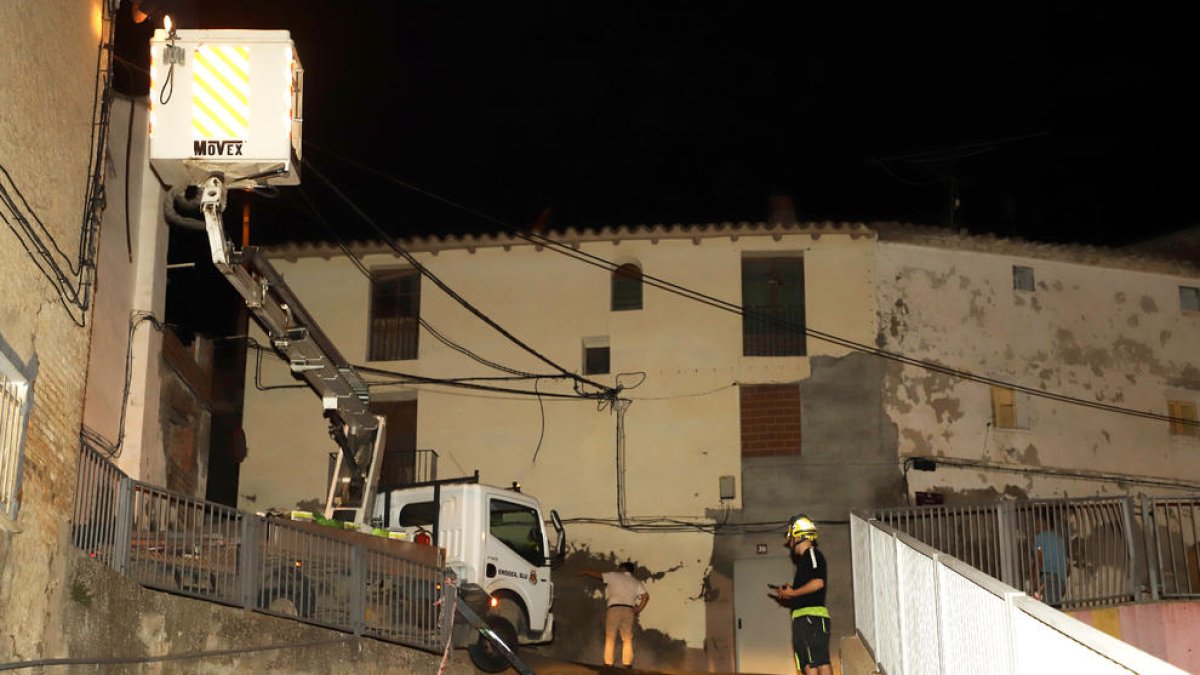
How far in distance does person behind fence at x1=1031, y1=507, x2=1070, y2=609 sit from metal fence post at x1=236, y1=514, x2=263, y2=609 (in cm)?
816

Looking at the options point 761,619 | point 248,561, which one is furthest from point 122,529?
point 761,619

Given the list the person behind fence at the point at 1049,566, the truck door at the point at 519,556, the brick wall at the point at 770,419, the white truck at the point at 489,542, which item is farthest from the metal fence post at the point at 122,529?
the brick wall at the point at 770,419

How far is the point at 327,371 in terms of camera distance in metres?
21.2

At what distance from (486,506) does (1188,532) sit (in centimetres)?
1281

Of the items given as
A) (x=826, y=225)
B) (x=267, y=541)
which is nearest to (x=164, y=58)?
(x=267, y=541)

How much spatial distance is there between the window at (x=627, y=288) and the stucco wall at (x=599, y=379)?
0.58ft

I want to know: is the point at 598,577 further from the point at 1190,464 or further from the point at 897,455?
the point at 1190,464

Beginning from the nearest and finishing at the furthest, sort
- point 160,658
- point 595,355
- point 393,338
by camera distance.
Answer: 1. point 160,658
2. point 595,355
3. point 393,338

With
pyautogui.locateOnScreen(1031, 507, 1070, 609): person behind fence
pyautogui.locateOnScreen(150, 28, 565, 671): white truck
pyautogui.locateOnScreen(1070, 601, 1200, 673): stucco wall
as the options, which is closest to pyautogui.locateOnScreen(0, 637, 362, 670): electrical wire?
pyautogui.locateOnScreen(150, 28, 565, 671): white truck

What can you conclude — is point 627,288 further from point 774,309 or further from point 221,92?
point 221,92

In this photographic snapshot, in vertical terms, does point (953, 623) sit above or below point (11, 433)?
below

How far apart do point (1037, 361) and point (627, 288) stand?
777 cm

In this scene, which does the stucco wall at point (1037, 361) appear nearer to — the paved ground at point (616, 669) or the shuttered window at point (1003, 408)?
the shuttered window at point (1003, 408)

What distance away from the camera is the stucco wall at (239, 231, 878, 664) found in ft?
87.0
